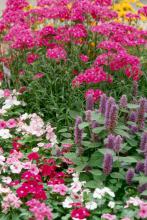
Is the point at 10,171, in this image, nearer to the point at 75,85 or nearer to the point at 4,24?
the point at 75,85

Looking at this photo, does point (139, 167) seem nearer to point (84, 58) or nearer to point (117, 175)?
point (117, 175)

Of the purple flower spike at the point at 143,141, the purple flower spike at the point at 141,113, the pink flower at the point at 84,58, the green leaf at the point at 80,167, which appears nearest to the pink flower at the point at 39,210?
the green leaf at the point at 80,167

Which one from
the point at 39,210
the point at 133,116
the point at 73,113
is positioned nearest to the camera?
the point at 39,210

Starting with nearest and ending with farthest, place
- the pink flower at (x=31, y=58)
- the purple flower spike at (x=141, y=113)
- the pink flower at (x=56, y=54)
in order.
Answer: the purple flower spike at (x=141, y=113), the pink flower at (x=56, y=54), the pink flower at (x=31, y=58)

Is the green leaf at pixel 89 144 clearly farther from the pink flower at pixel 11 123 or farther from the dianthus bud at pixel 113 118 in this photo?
the pink flower at pixel 11 123

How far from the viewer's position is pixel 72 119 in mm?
5207

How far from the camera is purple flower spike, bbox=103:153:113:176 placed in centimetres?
396

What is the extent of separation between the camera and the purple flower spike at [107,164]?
396 cm

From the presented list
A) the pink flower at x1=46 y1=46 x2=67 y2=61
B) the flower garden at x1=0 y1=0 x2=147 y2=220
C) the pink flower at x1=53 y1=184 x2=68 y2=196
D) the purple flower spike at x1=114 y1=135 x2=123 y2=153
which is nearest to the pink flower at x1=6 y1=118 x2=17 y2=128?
the flower garden at x1=0 y1=0 x2=147 y2=220

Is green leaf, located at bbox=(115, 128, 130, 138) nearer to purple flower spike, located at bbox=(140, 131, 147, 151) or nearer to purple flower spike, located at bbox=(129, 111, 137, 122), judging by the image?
purple flower spike, located at bbox=(140, 131, 147, 151)

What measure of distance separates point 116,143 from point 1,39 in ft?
8.55

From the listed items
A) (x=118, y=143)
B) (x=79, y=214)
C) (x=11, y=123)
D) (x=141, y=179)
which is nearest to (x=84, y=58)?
(x=11, y=123)

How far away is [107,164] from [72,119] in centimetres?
124

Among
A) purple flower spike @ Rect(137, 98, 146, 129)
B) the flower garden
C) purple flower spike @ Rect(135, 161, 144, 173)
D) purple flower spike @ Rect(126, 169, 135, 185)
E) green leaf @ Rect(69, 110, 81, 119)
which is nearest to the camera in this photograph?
the flower garden
